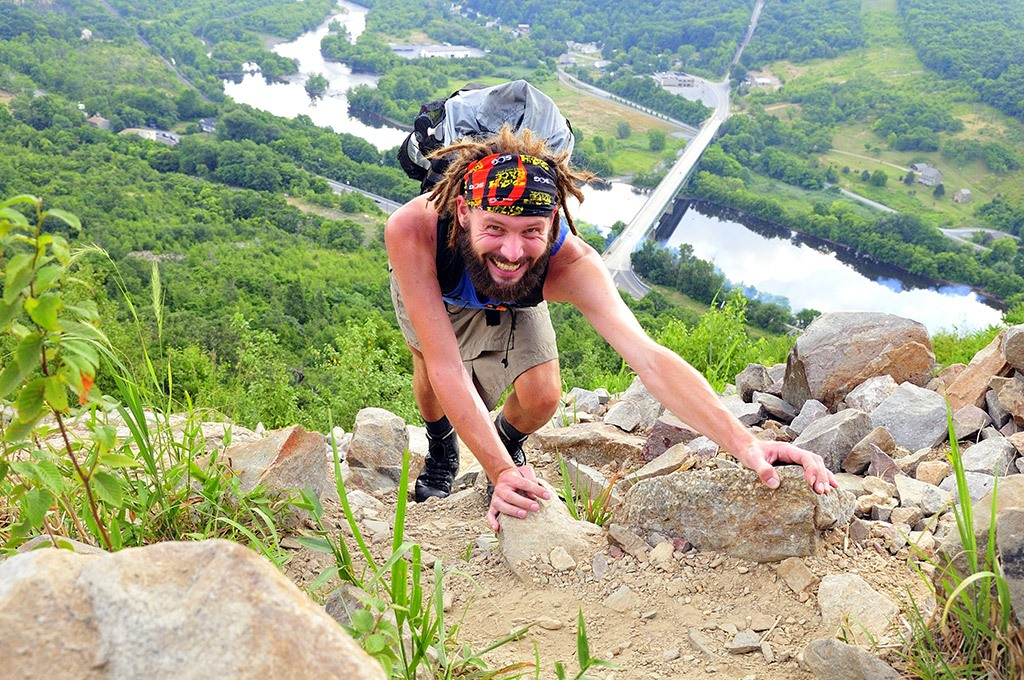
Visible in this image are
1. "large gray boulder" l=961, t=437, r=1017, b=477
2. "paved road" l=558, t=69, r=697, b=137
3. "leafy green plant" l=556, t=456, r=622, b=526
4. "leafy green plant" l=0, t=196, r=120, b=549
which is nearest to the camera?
"leafy green plant" l=0, t=196, r=120, b=549

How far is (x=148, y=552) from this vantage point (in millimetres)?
1449

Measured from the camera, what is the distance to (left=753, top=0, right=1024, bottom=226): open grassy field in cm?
4812

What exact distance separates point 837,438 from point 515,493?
1994mm

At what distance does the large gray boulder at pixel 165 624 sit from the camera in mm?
1273

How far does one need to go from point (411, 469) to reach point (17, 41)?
244ft

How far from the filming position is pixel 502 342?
3.58m

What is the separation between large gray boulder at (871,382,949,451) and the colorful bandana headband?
8.80 feet

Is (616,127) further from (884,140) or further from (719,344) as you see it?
(719,344)

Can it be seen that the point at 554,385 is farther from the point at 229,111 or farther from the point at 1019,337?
the point at 229,111

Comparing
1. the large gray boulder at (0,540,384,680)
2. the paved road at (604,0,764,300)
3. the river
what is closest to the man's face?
the large gray boulder at (0,540,384,680)

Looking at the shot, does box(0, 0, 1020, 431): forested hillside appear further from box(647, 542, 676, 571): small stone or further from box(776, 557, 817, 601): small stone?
box(776, 557, 817, 601): small stone

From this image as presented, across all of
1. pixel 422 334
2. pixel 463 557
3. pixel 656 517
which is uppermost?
pixel 422 334

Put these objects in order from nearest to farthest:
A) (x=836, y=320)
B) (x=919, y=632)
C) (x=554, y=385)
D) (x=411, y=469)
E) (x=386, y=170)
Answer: (x=919, y=632)
(x=554, y=385)
(x=411, y=469)
(x=836, y=320)
(x=386, y=170)

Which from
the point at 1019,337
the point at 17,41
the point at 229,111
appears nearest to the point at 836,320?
the point at 1019,337
